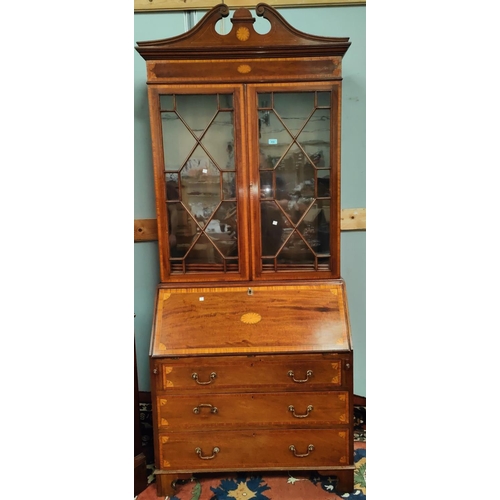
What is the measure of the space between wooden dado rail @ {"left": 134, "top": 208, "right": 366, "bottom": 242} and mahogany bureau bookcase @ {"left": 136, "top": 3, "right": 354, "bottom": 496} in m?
0.36

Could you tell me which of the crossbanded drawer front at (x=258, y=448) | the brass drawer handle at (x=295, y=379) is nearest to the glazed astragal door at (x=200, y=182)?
the brass drawer handle at (x=295, y=379)

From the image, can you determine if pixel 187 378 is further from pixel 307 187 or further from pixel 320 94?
pixel 320 94

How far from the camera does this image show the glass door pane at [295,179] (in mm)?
1739

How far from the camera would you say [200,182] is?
5.96 ft

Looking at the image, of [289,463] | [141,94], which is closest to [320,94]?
[141,94]

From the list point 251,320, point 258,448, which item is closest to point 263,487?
point 258,448

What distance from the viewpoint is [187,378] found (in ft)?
5.36

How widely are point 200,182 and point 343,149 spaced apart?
86cm

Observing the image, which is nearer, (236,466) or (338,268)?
(236,466)

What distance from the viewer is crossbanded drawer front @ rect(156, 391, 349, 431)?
1.64 m

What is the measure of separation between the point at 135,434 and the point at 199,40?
1.82 m

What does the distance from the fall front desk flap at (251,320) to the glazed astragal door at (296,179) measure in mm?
112

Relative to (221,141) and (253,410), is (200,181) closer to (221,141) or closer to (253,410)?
(221,141)

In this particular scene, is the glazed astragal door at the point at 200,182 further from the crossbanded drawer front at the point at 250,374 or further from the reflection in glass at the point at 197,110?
the crossbanded drawer front at the point at 250,374
